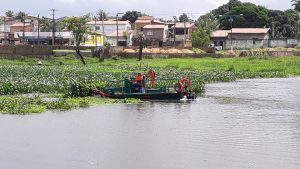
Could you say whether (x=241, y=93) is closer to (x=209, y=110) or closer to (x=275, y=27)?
(x=209, y=110)

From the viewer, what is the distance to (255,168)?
1560 cm

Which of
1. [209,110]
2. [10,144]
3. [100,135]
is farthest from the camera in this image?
[209,110]

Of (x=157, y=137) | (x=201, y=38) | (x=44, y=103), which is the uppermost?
(x=201, y=38)

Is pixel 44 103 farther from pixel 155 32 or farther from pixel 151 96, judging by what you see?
pixel 155 32

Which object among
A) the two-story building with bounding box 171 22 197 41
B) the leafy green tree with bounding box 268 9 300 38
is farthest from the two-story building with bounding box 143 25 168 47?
the leafy green tree with bounding box 268 9 300 38

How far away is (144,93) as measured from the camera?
3369 cm

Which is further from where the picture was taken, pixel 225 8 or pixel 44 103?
pixel 225 8

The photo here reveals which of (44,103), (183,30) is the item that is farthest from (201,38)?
(44,103)

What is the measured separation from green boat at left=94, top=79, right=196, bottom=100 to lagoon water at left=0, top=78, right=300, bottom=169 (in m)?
1.17

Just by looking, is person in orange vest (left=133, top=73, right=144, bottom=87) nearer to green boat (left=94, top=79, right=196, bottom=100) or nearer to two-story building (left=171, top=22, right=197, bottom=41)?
green boat (left=94, top=79, right=196, bottom=100)

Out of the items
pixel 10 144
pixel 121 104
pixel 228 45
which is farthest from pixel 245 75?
pixel 228 45

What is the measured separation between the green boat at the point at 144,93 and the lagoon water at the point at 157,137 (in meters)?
1.17

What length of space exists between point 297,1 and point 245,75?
1951 inches

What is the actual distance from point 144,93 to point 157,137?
42.8 ft
